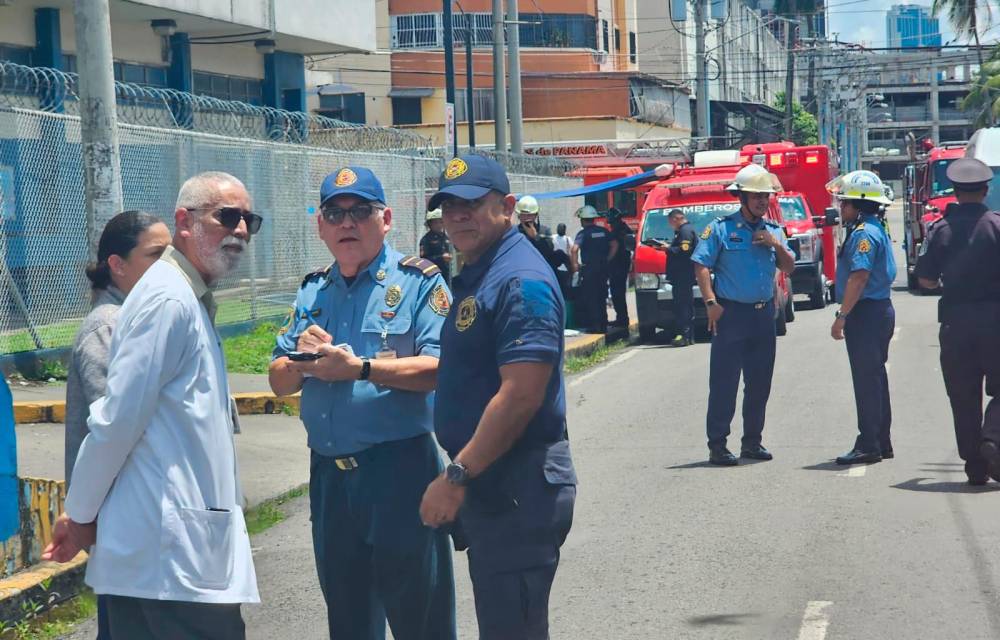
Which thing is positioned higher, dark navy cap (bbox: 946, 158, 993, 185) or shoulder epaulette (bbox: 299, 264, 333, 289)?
dark navy cap (bbox: 946, 158, 993, 185)

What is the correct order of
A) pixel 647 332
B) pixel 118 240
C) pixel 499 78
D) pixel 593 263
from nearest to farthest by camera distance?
pixel 118 240, pixel 593 263, pixel 647 332, pixel 499 78

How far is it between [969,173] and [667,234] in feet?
38.2

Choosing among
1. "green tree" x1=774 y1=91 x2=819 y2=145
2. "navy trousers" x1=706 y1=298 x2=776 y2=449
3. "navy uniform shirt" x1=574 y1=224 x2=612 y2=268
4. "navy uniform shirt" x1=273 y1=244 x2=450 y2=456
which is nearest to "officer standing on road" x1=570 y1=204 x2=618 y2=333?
"navy uniform shirt" x1=574 y1=224 x2=612 y2=268

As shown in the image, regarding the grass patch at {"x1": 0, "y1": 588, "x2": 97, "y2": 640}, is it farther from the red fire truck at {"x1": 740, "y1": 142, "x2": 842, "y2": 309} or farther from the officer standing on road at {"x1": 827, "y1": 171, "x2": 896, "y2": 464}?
the red fire truck at {"x1": 740, "y1": 142, "x2": 842, "y2": 309}

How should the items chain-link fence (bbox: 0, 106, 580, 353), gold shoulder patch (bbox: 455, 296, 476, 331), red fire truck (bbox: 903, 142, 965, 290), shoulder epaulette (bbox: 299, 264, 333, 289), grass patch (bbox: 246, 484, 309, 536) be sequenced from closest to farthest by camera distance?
1. gold shoulder patch (bbox: 455, 296, 476, 331)
2. shoulder epaulette (bbox: 299, 264, 333, 289)
3. grass patch (bbox: 246, 484, 309, 536)
4. chain-link fence (bbox: 0, 106, 580, 353)
5. red fire truck (bbox: 903, 142, 965, 290)

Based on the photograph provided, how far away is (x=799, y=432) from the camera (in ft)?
38.0

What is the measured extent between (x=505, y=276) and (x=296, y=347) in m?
1.09

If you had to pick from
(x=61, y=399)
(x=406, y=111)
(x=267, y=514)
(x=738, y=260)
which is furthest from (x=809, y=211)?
(x=406, y=111)

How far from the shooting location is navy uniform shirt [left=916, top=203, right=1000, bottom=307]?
8789 millimetres

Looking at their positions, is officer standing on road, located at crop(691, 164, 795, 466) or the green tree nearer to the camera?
officer standing on road, located at crop(691, 164, 795, 466)

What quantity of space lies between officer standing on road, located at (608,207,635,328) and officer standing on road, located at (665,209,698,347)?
141cm

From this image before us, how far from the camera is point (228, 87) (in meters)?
26.9

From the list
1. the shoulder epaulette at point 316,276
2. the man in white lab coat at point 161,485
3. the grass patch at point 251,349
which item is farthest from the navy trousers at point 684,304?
the man in white lab coat at point 161,485

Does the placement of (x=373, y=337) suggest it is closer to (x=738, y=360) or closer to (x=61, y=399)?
(x=738, y=360)
